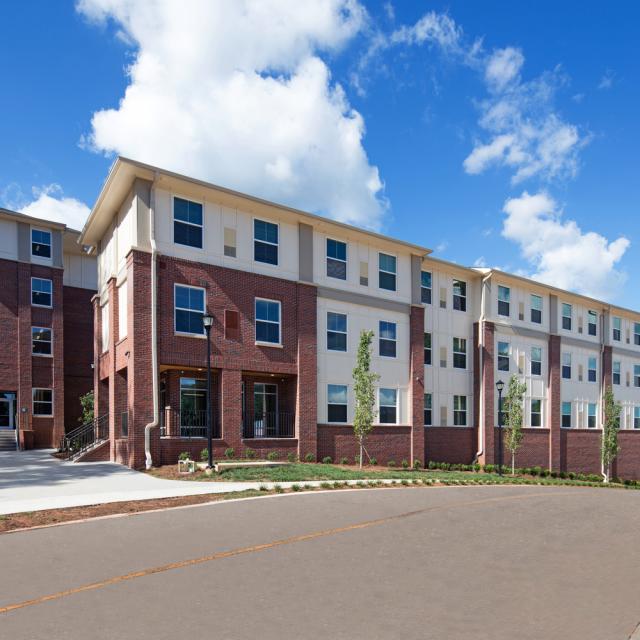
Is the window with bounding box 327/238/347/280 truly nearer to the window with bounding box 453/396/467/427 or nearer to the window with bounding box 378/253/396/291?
the window with bounding box 378/253/396/291

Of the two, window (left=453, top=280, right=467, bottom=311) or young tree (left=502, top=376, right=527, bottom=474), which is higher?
window (left=453, top=280, right=467, bottom=311)

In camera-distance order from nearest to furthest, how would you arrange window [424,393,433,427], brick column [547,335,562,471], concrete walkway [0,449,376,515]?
concrete walkway [0,449,376,515] < window [424,393,433,427] < brick column [547,335,562,471]

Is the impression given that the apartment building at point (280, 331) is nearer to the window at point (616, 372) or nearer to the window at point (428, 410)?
the window at point (428, 410)

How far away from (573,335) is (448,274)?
456 inches

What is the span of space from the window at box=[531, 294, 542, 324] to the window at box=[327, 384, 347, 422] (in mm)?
15333

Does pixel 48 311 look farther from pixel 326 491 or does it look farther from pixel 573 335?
pixel 573 335

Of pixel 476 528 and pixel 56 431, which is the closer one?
pixel 476 528

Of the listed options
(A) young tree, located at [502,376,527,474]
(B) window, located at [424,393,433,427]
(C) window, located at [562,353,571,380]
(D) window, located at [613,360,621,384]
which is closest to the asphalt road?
(B) window, located at [424,393,433,427]

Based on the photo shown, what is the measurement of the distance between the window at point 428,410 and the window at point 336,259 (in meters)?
8.04

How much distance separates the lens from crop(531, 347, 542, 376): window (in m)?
36.2

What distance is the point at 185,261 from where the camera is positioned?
890 inches

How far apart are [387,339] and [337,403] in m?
4.19

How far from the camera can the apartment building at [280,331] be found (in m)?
21.9

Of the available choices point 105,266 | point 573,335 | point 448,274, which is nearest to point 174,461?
point 105,266
